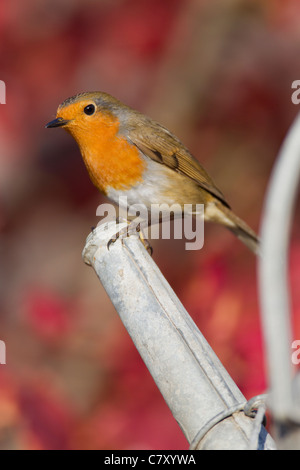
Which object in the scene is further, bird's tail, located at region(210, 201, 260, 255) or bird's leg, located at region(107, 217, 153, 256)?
bird's tail, located at region(210, 201, 260, 255)

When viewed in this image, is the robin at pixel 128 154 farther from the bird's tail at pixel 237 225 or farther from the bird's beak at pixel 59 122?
the bird's tail at pixel 237 225

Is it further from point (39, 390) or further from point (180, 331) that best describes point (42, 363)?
point (180, 331)

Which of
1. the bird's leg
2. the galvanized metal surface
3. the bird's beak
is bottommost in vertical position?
the galvanized metal surface

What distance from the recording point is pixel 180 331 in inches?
57.2

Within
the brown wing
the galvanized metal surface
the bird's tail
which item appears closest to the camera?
the galvanized metal surface

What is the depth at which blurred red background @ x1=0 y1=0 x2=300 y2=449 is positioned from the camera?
3.24 meters

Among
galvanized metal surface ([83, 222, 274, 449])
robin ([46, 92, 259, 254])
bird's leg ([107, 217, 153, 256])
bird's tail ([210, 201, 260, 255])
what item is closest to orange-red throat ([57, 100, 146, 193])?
robin ([46, 92, 259, 254])

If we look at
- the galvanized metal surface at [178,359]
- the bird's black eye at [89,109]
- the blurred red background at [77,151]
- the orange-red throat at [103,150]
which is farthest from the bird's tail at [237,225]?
the galvanized metal surface at [178,359]

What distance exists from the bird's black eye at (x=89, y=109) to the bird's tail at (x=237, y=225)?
2.47 feet

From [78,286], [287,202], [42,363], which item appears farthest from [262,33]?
[287,202]

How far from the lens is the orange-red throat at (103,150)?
2.38m

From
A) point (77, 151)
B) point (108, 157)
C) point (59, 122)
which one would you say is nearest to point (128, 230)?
point (108, 157)

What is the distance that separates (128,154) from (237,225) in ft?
2.39

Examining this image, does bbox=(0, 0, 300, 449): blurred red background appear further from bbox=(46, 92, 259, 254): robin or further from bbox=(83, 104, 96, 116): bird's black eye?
bbox=(83, 104, 96, 116): bird's black eye
